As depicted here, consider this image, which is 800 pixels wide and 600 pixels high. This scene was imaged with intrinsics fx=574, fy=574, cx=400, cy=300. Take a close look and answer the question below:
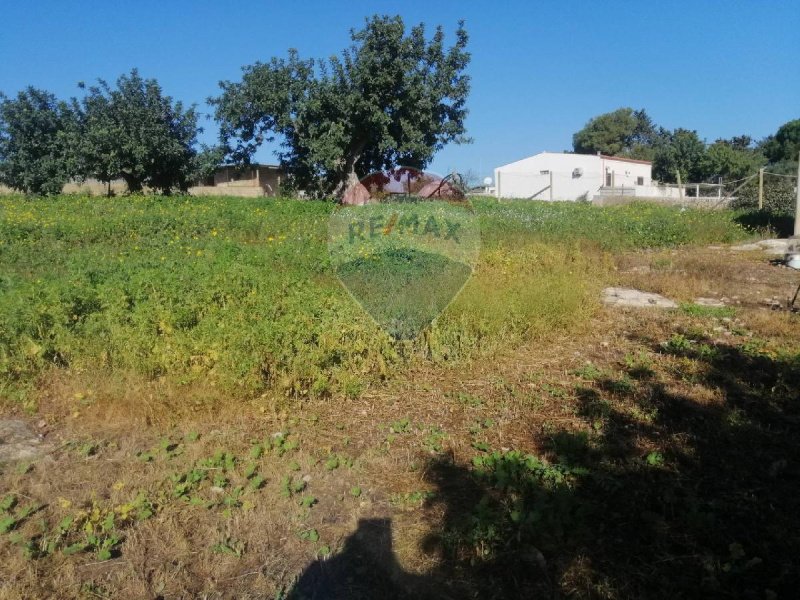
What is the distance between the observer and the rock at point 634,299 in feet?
22.0

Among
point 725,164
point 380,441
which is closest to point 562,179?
point 725,164

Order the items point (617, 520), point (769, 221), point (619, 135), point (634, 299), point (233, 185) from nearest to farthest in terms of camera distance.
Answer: point (617, 520) → point (634, 299) → point (769, 221) → point (233, 185) → point (619, 135)

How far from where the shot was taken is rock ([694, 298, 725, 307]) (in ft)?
22.1

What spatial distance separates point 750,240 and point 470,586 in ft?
43.5

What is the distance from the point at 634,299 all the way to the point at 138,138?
21298mm

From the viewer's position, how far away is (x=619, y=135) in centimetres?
6219

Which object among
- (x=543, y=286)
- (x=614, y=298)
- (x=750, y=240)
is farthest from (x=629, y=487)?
(x=750, y=240)

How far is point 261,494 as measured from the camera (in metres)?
2.82

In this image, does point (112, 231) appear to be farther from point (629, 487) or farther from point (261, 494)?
point (629, 487)

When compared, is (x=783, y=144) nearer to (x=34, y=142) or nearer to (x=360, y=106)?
(x=360, y=106)

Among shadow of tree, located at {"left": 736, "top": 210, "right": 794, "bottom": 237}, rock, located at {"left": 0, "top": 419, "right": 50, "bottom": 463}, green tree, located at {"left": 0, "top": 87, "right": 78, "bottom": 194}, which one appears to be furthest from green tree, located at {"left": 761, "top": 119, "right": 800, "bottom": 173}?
Answer: rock, located at {"left": 0, "top": 419, "right": 50, "bottom": 463}

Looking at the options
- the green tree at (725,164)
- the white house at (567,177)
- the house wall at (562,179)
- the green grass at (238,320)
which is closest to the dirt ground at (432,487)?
the green grass at (238,320)

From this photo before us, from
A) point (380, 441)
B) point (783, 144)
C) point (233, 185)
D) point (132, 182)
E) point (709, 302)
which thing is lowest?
point (380, 441)

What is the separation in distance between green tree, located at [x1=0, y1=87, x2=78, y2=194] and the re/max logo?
77.3 feet
